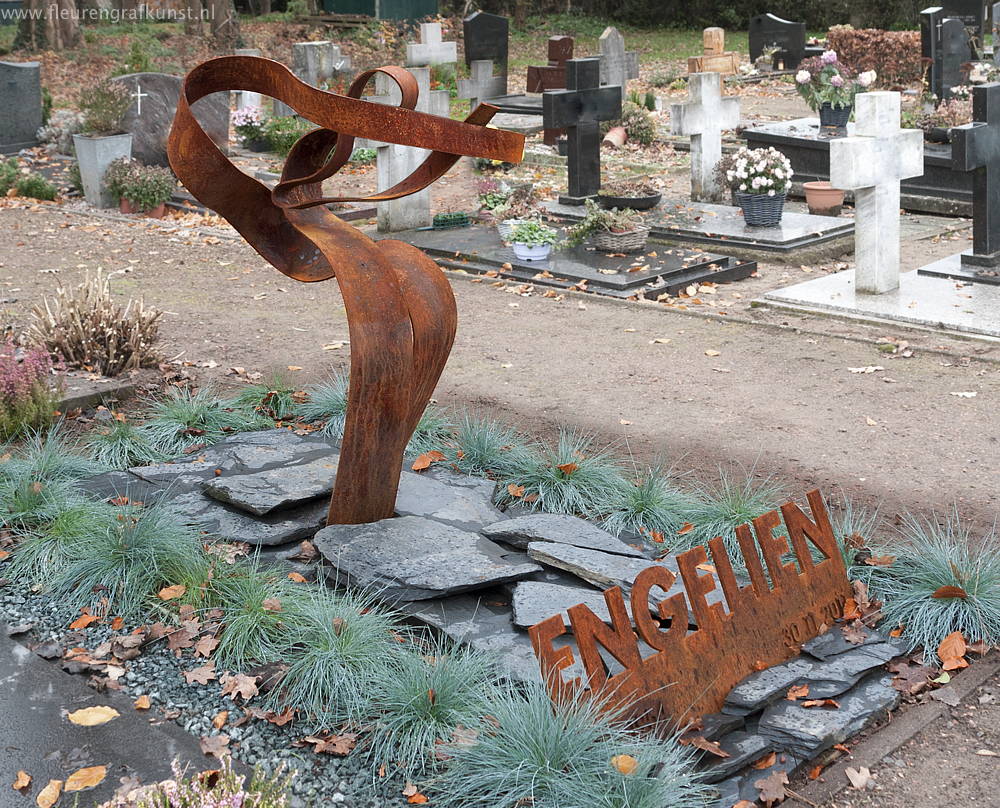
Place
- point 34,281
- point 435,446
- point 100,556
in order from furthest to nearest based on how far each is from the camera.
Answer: point 34,281, point 435,446, point 100,556

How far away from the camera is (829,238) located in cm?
1156

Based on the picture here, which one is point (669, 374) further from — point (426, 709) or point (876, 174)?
point (426, 709)

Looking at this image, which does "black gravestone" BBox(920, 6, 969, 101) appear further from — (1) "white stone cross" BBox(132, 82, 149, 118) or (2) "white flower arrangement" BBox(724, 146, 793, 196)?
(1) "white stone cross" BBox(132, 82, 149, 118)

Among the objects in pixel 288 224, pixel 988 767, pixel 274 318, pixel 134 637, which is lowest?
pixel 988 767

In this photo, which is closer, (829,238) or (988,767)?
(988,767)

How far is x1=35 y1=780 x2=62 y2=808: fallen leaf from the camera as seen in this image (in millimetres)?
3367

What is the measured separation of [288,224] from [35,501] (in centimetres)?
165

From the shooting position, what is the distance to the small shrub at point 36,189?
581 inches

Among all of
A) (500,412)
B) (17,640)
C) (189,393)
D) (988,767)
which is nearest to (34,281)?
(189,393)

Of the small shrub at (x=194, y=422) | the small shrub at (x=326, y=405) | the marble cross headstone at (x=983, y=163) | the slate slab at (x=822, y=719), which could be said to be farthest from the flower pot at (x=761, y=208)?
the slate slab at (x=822, y=719)

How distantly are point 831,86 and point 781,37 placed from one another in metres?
13.0

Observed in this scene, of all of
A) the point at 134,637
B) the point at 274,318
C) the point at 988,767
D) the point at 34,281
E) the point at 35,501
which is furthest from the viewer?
the point at 34,281

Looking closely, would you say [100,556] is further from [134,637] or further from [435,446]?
[435,446]

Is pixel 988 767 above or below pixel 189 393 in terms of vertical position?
below
